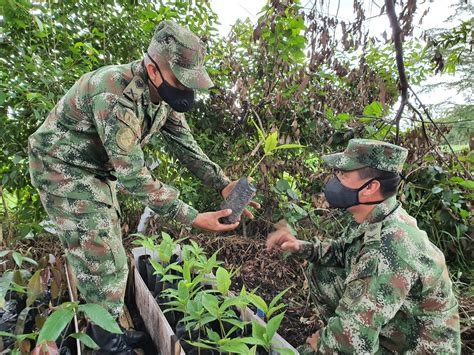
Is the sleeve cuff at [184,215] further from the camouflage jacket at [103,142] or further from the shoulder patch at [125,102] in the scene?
the shoulder patch at [125,102]

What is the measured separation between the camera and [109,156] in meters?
1.83

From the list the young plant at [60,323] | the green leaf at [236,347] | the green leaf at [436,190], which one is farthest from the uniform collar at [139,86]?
the green leaf at [436,190]

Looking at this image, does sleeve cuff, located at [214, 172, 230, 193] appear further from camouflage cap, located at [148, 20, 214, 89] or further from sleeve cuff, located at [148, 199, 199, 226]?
camouflage cap, located at [148, 20, 214, 89]

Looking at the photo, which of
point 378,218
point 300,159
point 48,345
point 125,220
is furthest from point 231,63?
point 48,345

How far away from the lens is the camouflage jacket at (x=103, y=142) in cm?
180

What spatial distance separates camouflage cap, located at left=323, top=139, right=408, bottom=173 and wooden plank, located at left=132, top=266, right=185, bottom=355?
1130 mm

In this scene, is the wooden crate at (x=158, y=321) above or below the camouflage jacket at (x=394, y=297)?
below

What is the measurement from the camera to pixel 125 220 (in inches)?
150

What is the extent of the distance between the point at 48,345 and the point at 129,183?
3.10 ft

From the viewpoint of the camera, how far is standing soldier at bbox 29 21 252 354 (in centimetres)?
181

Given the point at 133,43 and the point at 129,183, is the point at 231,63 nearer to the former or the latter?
the point at 133,43

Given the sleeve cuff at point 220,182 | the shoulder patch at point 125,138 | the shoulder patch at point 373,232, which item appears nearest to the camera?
the shoulder patch at point 373,232

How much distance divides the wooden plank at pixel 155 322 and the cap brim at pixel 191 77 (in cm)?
121

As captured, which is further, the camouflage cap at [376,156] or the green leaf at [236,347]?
the camouflage cap at [376,156]
